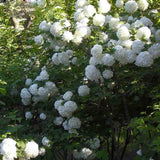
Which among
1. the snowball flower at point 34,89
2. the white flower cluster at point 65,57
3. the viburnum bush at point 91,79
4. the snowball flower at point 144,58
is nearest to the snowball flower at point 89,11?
the viburnum bush at point 91,79

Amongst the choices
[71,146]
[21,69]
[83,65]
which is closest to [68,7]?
[21,69]

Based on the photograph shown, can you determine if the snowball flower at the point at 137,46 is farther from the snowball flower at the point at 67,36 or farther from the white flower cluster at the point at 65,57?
the white flower cluster at the point at 65,57

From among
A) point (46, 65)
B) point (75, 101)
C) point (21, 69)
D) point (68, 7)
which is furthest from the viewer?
point (68, 7)

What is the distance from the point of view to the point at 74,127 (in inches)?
126

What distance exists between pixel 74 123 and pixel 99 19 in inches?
47.0

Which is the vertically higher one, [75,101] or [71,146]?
[75,101]

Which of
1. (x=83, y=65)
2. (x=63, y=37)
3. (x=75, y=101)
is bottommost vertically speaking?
(x=75, y=101)

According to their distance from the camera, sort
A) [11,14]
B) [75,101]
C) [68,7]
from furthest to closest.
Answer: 1. [11,14]
2. [68,7]
3. [75,101]

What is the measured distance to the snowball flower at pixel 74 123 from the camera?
10.4 ft

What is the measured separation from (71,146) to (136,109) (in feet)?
3.22

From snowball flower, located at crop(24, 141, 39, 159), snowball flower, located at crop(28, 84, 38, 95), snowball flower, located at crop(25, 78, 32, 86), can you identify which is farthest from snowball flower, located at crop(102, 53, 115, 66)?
snowball flower, located at crop(25, 78, 32, 86)

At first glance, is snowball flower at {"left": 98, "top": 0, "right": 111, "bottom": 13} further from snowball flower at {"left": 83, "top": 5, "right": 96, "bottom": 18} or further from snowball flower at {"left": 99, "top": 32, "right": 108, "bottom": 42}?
snowball flower at {"left": 99, "top": 32, "right": 108, "bottom": 42}

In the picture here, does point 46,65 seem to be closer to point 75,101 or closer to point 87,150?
point 75,101

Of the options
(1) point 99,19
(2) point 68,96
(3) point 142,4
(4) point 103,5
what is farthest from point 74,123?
(3) point 142,4
